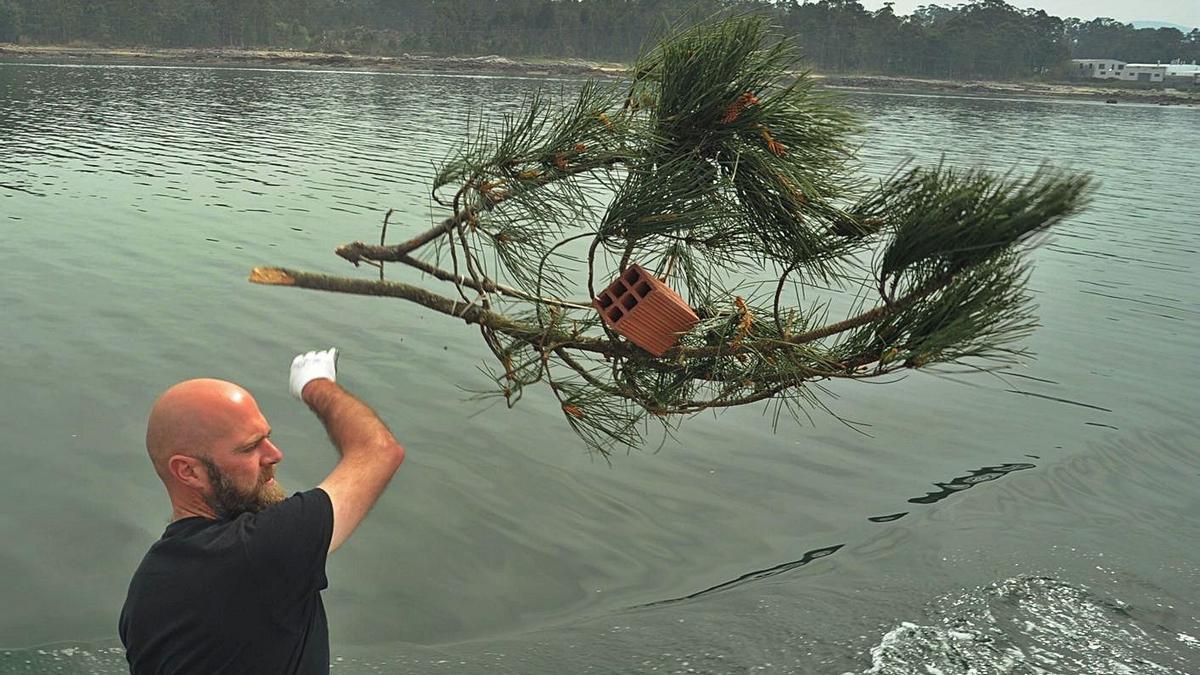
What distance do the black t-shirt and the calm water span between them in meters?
2.81

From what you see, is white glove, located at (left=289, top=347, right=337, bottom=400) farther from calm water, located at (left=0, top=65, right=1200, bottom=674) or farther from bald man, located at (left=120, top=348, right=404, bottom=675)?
calm water, located at (left=0, top=65, right=1200, bottom=674)

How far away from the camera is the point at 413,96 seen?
46.8 m

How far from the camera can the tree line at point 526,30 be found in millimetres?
90812

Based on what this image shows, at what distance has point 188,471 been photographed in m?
2.31

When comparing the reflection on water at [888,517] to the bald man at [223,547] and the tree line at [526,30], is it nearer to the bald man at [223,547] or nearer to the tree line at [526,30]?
the bald man at [223,547]

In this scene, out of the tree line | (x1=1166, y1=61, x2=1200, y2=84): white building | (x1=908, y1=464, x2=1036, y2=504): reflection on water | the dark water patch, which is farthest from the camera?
(x1=1166, y1=61, x2=1200, y2=84): white building

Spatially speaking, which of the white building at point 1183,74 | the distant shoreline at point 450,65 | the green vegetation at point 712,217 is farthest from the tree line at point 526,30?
the green vegetation at point 712,217

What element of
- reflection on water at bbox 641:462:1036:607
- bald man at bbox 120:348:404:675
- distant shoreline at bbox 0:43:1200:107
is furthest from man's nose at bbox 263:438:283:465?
distant shoreline at bbox 0:43:1200:107

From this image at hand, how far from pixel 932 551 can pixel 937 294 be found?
3598mm

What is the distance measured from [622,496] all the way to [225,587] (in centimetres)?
480

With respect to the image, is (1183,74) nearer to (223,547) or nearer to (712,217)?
(712,217)

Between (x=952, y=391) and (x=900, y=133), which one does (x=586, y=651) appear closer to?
(x=952, y=391)

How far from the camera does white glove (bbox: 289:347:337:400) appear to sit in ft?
9.23

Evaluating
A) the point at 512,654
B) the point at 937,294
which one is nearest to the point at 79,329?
the point at 512,654
